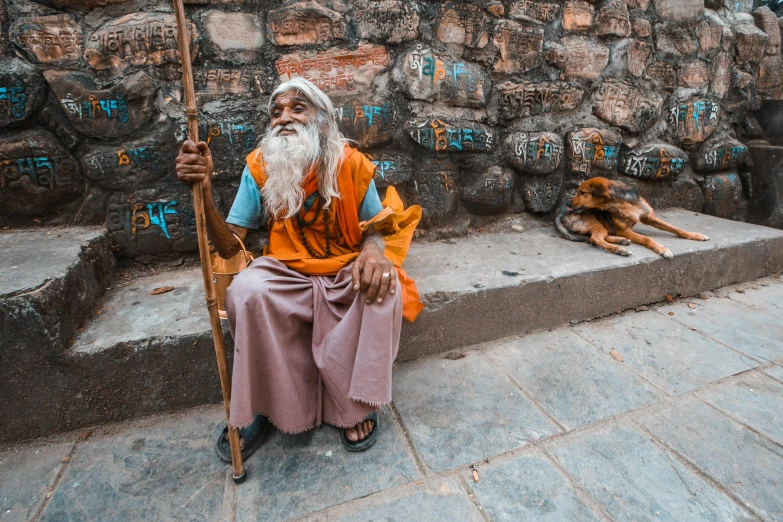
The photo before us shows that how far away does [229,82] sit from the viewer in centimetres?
234

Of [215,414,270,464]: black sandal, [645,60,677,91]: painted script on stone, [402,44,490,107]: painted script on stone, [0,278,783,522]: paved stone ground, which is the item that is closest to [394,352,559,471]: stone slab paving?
[0,278,783,522]: paved stone ground

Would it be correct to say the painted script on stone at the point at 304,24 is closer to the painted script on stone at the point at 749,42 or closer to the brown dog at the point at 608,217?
the brown dog at the point at 608,217

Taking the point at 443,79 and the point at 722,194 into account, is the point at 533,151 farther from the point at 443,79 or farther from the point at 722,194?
the point at 722,194

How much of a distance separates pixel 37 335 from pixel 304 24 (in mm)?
2082

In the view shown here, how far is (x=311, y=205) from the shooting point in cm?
180

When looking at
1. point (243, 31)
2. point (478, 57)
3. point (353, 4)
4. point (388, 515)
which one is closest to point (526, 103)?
point (478, 57)

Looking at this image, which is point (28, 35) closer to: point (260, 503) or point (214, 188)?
point (214, 188)

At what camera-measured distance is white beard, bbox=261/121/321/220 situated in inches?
67.0

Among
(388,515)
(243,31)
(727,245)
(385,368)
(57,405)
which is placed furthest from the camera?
(727,245)

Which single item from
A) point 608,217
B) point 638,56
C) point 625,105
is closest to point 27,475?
point 608,217

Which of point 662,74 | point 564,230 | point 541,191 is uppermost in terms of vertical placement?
point 662,74

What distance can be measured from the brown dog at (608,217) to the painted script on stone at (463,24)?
130 centimetres

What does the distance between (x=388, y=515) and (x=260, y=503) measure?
1.43 ft

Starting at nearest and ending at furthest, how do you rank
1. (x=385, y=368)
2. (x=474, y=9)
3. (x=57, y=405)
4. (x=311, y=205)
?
1. (x=385, y=368)
2. (x=57, y=405)
3. (x=311, y=205)
4. (x=474, y=9)
